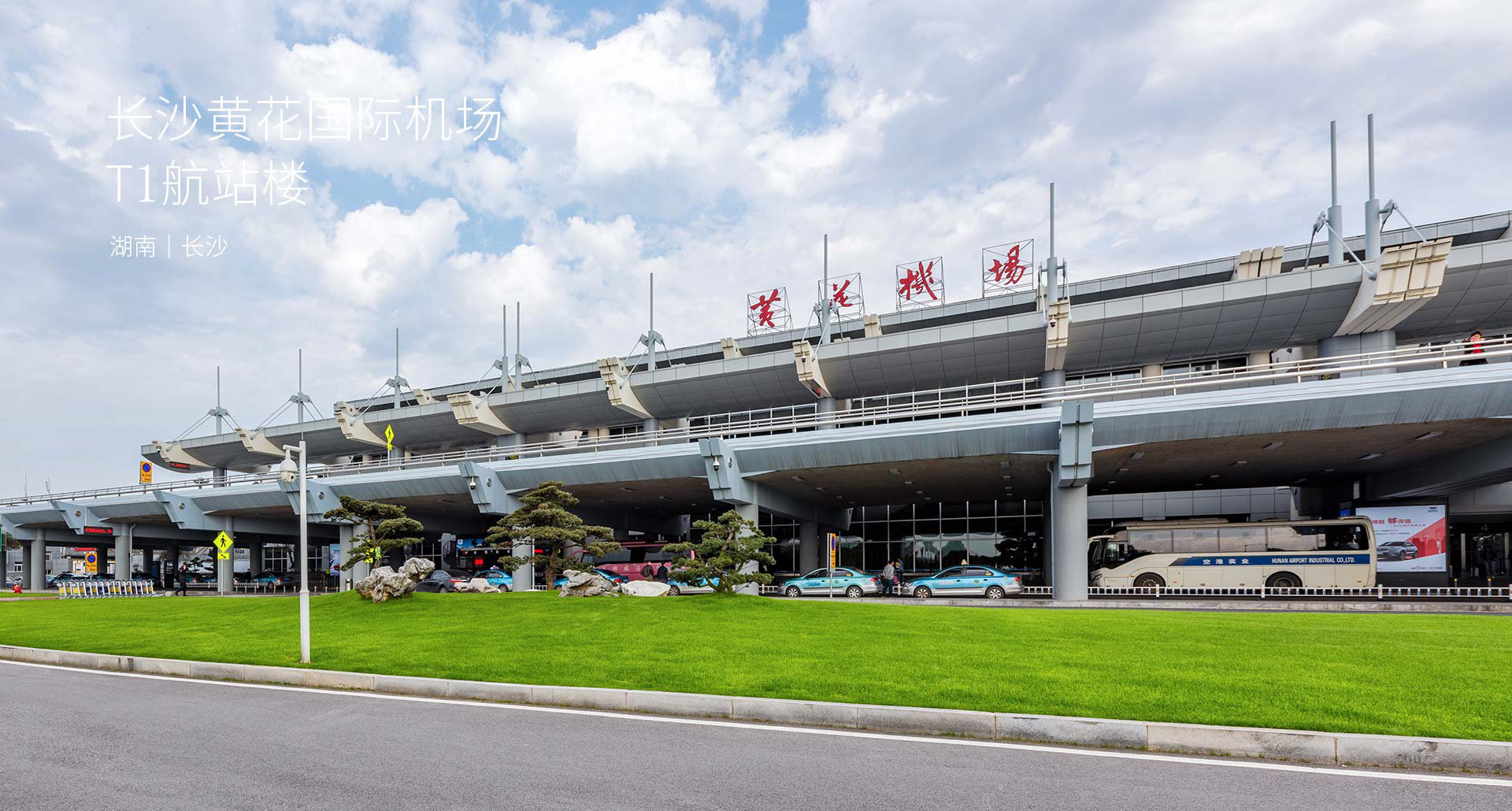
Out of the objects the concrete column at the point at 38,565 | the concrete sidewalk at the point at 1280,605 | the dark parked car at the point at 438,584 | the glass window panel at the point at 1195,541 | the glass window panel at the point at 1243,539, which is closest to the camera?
the concrete sidewalk at the point at 1280,605

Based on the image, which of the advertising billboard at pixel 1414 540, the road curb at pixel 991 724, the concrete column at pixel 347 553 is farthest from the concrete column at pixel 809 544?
the road curb at pixel 991 724

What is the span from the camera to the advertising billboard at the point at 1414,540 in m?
29.3

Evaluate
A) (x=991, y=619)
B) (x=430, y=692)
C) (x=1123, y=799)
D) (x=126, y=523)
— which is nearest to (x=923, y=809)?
(x=1123, y=799)

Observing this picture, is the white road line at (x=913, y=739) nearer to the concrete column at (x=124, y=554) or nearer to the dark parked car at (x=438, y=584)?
the dark parked car at (x=438, y=584)

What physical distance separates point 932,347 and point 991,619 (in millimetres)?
21147

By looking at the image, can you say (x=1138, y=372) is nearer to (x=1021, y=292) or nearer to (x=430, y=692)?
(x=1021, y=292)

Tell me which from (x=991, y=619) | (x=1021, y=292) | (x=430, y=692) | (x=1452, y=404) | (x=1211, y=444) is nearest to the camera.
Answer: (x=430, y=692)

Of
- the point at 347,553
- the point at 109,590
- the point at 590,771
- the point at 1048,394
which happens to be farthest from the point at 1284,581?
the point at 109,590

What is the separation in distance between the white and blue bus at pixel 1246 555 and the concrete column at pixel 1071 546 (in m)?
3.94

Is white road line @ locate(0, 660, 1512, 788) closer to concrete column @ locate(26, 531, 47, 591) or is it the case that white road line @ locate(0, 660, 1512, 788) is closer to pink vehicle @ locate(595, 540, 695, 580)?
pink vehicle @ locate(595, 540, 695, 580)

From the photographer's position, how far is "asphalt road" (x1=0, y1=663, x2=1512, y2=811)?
6.28 metres

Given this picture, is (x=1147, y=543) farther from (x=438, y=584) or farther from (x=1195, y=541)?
(x=438, y=584)

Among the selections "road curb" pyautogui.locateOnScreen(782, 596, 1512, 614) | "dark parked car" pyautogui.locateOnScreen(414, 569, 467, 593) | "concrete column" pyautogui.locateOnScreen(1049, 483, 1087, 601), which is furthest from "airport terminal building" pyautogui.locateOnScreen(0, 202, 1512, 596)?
"dark parked car" pyautogui.locateOnScreen(414, 569, 467, 593)

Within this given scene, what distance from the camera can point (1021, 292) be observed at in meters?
39.7
